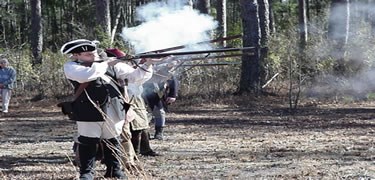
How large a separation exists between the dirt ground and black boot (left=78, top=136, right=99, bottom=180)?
64cm

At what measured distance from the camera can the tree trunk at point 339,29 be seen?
22.1 metres

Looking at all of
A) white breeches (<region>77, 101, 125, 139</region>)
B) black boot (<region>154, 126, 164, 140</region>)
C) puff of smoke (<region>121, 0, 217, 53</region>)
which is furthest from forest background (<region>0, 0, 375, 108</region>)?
white breeches (<region>77, 101, 125, 139</region>)

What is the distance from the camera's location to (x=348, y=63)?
22.2 meters

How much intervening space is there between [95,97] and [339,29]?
18.4m

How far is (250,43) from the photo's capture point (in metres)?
20.2

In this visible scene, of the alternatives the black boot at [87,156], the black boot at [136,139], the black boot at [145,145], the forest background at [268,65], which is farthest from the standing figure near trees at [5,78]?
the black boot at [87,156]

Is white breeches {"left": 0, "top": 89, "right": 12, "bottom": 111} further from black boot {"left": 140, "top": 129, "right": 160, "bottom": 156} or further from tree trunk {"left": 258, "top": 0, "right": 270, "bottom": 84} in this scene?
black boot {"left": 140, "top": 129, "right": 160, "bottom": 156}

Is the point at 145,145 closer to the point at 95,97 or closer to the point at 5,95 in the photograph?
the point at 95,97

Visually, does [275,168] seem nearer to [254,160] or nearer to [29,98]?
[254,160]

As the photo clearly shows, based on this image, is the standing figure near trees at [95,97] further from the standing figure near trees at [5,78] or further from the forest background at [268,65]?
the standing figure near trees at [5,78]

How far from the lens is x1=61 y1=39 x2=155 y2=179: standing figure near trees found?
730 cm

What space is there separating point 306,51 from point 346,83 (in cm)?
227

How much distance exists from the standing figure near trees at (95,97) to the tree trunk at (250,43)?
11906mm

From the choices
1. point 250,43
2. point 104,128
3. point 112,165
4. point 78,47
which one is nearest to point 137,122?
point 112,165
